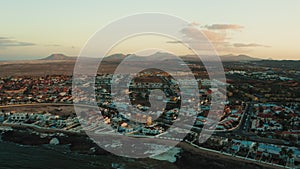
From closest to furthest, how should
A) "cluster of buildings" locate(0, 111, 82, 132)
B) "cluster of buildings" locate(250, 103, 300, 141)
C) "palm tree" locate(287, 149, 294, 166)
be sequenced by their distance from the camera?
"palm tree" locate(287, 149, 294, 166) < "cluster of buildings" locate(250, 103, 300, 141) < "cluster of buildings" locate(0, 111, 82, 132)

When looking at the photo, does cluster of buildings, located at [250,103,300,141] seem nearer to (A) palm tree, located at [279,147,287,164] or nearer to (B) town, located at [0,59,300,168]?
(B) town, located at [0,59,300,168]

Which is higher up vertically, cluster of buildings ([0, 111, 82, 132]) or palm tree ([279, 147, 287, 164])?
cluster of buildings ([0, 111, 82, 132])

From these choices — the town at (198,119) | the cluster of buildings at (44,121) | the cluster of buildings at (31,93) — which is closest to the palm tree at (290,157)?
the town at (198,119)

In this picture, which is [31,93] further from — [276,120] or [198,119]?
[276,120]

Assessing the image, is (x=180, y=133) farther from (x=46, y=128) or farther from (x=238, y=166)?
(x=46, y=128)

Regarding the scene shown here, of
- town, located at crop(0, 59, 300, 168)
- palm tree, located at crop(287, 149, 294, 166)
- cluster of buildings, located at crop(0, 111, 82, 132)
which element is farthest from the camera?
cluster of buildings, located at crop(0, 111, 82, 132)

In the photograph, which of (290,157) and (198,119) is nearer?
(290,157)

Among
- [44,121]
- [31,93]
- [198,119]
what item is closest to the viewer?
[44,121]

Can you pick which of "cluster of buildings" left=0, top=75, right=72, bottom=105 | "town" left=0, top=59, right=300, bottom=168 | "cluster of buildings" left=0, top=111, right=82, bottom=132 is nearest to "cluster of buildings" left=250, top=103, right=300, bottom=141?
"town" left=0, top=59, right=300, bottom=168

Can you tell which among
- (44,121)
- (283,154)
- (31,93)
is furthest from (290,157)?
(31,93)

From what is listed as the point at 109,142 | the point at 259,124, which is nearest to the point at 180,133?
the point at 109,142

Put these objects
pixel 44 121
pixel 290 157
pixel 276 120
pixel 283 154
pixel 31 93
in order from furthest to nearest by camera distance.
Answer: pixel 31 93
pixel 276 120
pixel 44 121
pixel 283 154
pixel 290 157
